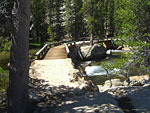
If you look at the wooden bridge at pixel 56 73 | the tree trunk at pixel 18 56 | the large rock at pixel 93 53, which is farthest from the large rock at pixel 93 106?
the large rock at pixel 93 53

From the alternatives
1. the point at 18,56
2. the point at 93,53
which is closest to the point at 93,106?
the point at 18,56

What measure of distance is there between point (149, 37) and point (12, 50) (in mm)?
5482

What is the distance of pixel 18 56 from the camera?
5.14 metres

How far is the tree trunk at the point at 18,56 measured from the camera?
510 centimetres

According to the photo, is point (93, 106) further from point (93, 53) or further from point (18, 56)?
point (93, 53)

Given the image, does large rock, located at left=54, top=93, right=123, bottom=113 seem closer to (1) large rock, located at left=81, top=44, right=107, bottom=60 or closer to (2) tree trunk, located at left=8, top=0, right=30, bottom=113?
(2) tree trunk, located at left=8, top=0, right=30, bottom=113

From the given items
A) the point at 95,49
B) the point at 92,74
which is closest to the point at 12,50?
the point at 92,74

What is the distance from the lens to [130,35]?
25.1 ft

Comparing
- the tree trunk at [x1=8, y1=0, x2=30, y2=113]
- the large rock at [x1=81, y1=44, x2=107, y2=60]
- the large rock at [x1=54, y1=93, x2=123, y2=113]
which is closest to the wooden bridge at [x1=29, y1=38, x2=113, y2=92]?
the large rock at [x1=54, y1=93, x2=123, y2=113]

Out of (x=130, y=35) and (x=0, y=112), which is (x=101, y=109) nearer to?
(x=0, y=112)

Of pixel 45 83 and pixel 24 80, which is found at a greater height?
pixel 24 80

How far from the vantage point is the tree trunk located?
16.7 ft

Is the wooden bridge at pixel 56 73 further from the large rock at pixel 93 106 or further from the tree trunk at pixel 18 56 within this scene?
the tree trunk at pixel 18 56

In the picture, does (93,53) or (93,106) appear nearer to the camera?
(93,106)
